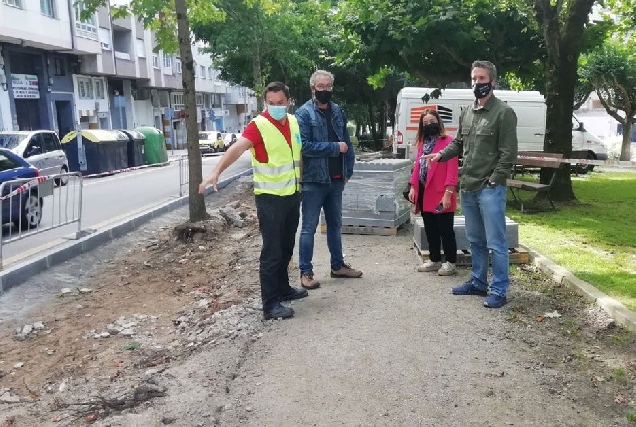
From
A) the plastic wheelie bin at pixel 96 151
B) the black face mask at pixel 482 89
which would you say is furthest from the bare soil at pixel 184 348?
the plastic wheelie bin at pixel 96 151

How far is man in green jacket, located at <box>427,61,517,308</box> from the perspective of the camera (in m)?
5.09

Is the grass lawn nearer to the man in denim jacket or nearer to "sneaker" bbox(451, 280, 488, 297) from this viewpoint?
"sneaker" bbox(451, 280, 488, 297)

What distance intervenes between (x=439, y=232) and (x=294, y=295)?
1744 millimetres

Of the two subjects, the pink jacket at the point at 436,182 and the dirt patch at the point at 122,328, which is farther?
the pink jacket at the point at 436,182

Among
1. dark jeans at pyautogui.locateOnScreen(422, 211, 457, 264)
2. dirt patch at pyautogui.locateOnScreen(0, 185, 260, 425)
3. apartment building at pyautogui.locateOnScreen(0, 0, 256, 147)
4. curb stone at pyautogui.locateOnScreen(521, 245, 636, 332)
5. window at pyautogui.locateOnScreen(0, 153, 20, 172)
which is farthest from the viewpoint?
apartment building at pyautogui.locateOnScreen(0, 0, 256, 147)

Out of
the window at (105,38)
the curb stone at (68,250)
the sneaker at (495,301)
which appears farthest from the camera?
the window at (105,38)

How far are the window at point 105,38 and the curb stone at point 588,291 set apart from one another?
1244 inches

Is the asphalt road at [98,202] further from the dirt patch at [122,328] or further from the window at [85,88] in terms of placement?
the window at [85,88]

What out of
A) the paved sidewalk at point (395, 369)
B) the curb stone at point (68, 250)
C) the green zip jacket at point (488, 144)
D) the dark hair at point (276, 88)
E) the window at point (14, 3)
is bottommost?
the curb stone at point (68, 250)

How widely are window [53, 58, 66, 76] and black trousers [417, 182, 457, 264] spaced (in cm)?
2844

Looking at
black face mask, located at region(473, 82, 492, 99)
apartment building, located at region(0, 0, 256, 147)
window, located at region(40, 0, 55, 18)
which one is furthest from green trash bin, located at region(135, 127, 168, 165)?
black face mask, located at region(473, 82, 492, 99)

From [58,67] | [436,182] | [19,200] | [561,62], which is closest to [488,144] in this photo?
[436,182]

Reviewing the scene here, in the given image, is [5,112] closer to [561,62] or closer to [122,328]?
[561,62]

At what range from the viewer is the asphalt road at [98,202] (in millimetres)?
8711
